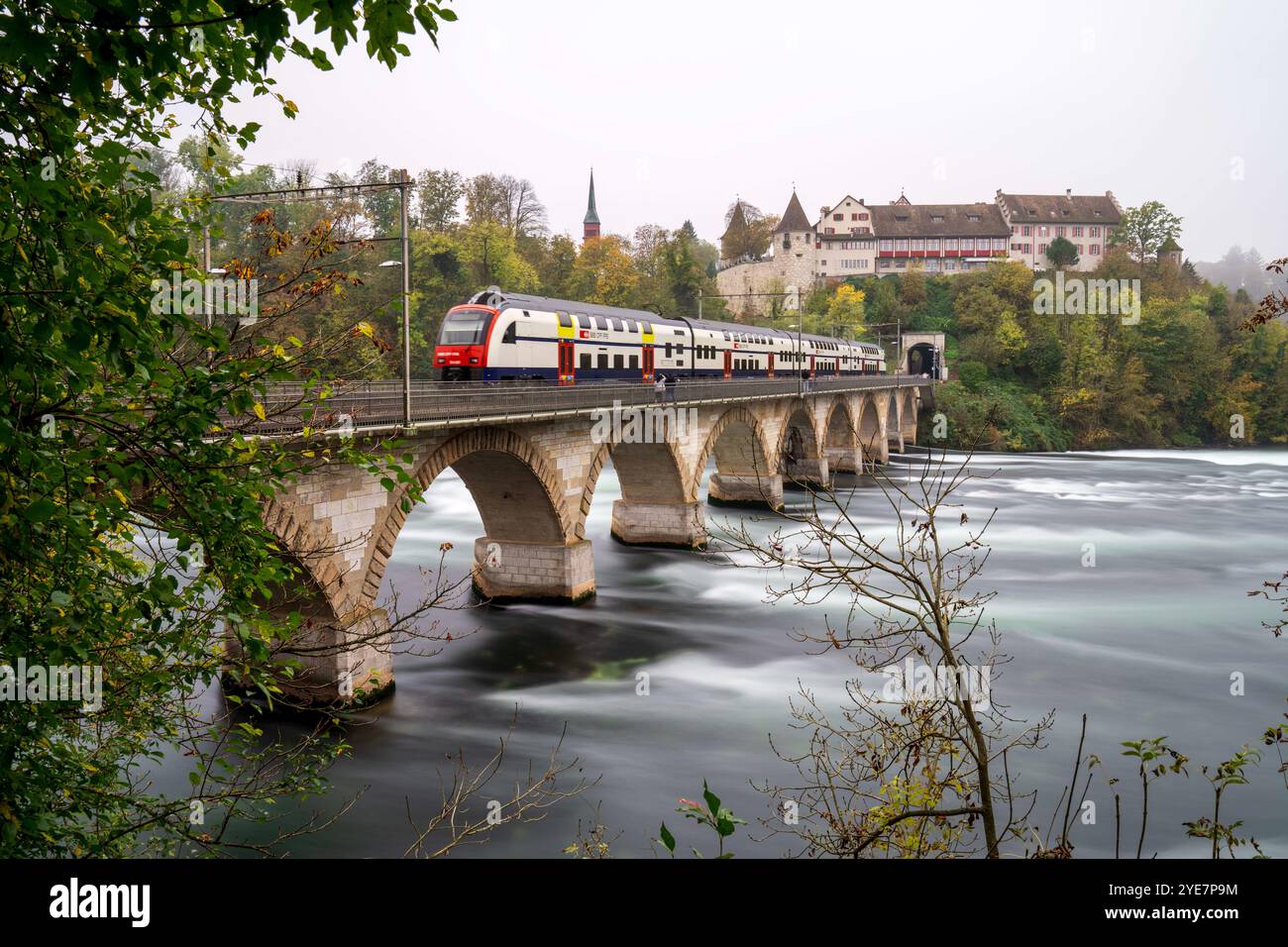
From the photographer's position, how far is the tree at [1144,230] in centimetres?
12244

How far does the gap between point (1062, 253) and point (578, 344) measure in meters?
105

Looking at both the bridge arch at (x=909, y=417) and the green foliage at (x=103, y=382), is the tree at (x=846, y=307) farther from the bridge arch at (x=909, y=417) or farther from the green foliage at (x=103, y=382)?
the green foliage at (x=103, y=382)

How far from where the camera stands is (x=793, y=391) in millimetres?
48344

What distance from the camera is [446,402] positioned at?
19594 mm

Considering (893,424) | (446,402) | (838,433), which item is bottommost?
(838,433)

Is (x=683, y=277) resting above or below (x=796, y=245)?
below

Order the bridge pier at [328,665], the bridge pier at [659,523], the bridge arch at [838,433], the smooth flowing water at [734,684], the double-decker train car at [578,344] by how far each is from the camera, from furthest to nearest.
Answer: the bridge arch at [838,433], the bridge pier at [659,523], the double-decker train car at [578,344], the bridge pier at [328,665], the smooth flowing water at [734,684]

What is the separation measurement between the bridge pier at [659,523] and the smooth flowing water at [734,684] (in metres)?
0.97

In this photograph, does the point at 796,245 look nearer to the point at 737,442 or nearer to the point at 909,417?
the point at 909,417

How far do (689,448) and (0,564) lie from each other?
3146 centimetres

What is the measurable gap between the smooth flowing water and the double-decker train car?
23.0ft

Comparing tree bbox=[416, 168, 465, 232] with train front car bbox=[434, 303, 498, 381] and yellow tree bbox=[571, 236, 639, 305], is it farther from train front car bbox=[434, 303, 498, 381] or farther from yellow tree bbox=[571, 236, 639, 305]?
train front car bbox=[434, 303, 498, 381]

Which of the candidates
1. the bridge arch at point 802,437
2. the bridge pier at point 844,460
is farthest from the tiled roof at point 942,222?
the bridge arch at point 802,437

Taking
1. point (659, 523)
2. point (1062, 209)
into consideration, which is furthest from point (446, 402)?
point (1062, 209)
